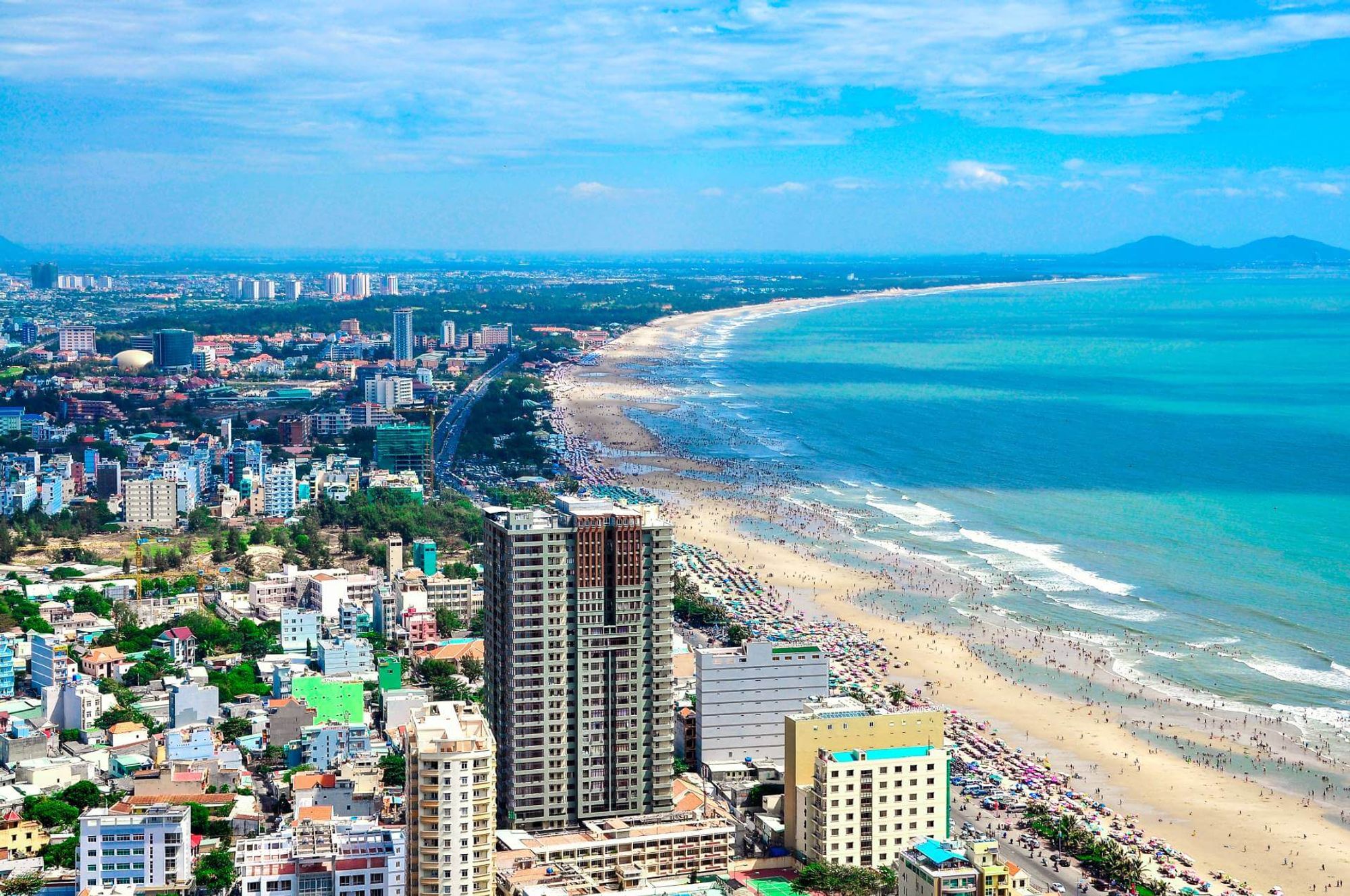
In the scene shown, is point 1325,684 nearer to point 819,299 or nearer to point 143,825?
point 143,825

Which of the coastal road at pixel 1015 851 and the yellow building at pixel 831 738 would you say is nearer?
the yellow building at pixel 831 738

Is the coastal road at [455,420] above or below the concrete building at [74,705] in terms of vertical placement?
above

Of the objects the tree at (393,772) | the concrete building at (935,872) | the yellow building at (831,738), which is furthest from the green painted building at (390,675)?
the concrete building at (935,872)

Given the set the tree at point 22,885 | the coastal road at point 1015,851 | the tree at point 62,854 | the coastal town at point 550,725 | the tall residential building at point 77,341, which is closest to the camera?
the tree at point 22,885

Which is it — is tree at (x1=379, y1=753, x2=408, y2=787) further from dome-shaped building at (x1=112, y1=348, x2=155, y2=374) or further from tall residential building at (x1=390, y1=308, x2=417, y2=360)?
tall residential building at (x1=390, y1=308, x2=417, y2=360)

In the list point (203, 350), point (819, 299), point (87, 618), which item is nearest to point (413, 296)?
point (819, 299)

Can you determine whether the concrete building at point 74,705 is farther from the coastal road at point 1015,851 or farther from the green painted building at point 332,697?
the coastal road at point 1015,851

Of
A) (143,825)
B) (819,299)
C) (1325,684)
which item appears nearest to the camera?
(143,825)
